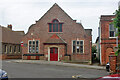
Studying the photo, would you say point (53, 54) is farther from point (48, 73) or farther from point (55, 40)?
point (48, 73)

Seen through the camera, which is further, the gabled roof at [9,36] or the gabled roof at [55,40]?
the gabled roof at [9,36]

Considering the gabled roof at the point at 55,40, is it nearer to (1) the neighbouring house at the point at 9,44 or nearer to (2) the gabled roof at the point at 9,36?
(1) the neighbouring house at the point at 9,44

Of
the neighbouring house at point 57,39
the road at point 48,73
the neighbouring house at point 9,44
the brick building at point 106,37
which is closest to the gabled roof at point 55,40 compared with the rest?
the neighbouring house at point 57,39

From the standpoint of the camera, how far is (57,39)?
32969 mm

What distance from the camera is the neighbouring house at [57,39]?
108 feet

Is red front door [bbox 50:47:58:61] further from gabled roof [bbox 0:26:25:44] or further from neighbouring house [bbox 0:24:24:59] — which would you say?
gabled roof [bbox 0:26:25:44]

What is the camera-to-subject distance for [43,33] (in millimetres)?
34750

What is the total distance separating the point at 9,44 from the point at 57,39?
53.4 ft

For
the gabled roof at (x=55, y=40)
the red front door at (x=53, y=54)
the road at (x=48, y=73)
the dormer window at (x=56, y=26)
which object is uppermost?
the dormer window at (x=56, y=26)

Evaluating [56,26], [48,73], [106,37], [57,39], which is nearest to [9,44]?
[56,26]

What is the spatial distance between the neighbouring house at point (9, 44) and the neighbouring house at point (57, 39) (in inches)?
346

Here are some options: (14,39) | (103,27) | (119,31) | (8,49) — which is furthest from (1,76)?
(14,39)

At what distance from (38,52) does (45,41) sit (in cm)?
226

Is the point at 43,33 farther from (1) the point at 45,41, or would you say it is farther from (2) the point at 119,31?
(2) the point at 119,31
